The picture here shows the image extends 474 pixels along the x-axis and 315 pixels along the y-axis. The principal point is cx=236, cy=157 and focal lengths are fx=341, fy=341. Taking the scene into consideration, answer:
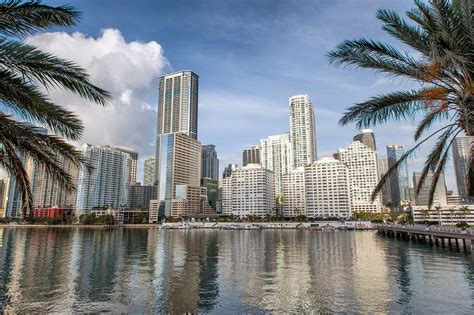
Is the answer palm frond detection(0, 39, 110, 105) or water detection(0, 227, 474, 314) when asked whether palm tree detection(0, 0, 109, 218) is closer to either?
palm frond detection(0, 39, 110, 105)

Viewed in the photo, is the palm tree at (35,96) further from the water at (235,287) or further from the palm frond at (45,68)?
the water at (235,287)

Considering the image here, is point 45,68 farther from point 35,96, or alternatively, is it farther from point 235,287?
point 235,287

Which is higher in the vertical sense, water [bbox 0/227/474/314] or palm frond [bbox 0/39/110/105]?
palm frond [bbox 0/39/110/105]

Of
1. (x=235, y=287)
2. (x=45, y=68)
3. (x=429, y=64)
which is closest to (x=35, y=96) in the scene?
(x=45, y=68)

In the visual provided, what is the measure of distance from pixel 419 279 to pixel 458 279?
301 cm

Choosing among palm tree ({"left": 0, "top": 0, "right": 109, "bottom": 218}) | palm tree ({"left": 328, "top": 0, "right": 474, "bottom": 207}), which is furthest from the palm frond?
palm tree ({"left": 328, "top": 0, "right": 474, "bottom": 207})

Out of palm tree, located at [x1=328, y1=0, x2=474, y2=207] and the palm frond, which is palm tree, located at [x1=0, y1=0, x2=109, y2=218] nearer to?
the palm frond

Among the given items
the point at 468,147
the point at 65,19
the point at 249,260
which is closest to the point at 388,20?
the point at 468,147

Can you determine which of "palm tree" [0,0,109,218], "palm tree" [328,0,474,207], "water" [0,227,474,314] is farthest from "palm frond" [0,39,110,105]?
"water" [0,227,474,314]

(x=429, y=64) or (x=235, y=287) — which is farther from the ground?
(x=429, y=64)

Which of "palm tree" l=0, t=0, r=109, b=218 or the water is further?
the water

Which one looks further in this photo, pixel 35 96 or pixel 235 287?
pixel 235 287

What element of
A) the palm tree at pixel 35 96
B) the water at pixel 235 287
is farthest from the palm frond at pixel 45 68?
the water at pixel 235 287

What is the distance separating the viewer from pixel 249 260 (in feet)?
136
